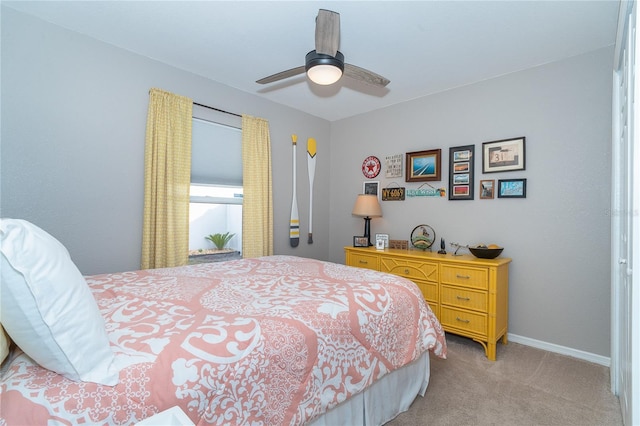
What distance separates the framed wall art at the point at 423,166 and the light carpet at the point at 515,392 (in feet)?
5.97

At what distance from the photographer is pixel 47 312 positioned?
2.64 feet

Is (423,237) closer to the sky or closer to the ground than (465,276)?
closer to the sky

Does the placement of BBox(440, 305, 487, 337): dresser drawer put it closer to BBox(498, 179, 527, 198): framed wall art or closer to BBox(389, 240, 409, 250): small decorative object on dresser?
BBox(389, 240, 409, 250): small decorative object on dresser

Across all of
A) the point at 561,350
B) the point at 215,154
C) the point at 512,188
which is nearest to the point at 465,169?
the point at 512,188

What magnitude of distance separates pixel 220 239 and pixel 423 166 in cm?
248

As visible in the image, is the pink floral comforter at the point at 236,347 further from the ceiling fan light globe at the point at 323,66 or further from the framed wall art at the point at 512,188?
the framed wall art at the point at 512,188

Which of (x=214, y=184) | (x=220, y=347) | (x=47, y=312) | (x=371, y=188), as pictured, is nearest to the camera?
(x=47, y=312)

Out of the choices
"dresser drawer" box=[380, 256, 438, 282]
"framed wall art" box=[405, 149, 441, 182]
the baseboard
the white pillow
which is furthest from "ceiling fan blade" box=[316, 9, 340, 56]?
the baseboard

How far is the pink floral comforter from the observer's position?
0.83m

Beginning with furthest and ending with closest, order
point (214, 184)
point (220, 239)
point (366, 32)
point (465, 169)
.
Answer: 1. point (220, 239)
2. point (214, 184)
3. point (465, 169)
4. point (366, 32)

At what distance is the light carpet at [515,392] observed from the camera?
178 centimetres

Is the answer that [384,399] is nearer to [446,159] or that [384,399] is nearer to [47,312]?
[47,312]

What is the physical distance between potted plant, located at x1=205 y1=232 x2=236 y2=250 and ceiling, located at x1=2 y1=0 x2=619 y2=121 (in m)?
1.72

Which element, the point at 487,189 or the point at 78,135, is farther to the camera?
the point at 487,189
